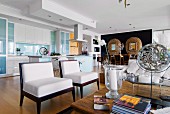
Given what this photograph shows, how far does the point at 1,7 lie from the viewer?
4148 millimetres

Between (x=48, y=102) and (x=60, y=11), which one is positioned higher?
(x=60, y=11)

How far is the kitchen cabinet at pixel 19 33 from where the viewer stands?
549cm

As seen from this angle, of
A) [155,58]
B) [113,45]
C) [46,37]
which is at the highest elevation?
[46,37]

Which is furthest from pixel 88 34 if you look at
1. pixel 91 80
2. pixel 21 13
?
pixel 91 80

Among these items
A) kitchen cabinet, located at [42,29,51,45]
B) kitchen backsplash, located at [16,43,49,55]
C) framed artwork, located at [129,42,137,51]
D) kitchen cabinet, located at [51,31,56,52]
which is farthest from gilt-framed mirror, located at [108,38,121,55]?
kitchen backsplash, located at [16,43,49,55]

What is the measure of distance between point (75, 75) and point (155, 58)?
168cm

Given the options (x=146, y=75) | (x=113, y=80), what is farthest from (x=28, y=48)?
(x=113, y=80)

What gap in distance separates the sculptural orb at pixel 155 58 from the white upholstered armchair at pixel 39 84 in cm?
136

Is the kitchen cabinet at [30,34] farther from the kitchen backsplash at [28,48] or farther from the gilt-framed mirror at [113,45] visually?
the gilt-framed mirror at [113,45]

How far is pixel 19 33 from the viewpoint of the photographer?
5605mm

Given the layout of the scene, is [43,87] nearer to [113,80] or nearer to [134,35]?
[113,80]

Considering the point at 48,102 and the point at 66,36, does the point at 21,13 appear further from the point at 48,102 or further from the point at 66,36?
the point at 48,102

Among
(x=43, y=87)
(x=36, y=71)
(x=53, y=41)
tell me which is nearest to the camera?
(x=43, y=87)

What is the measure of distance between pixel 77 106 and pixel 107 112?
296mm
